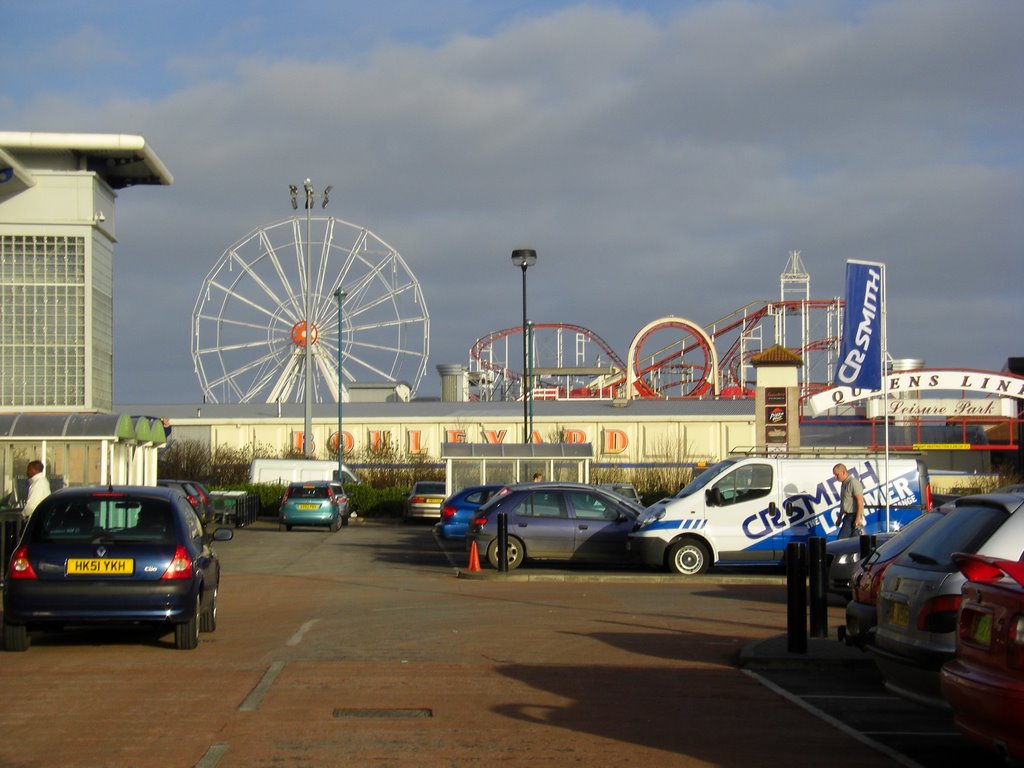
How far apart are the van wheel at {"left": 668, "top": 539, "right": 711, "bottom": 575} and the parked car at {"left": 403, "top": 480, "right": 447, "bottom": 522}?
69.2 feet

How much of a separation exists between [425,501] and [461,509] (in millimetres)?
12297

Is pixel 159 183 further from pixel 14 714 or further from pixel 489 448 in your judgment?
pixel 14 714

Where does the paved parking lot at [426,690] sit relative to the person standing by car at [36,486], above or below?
below

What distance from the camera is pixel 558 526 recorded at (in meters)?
22.9

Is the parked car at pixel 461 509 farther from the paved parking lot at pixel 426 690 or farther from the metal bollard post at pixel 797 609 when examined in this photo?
the metal bollard post at pixel 797 609

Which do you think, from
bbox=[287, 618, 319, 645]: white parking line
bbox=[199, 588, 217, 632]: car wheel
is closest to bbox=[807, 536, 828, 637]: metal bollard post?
bbox=[287, 618, 319, 645]: white parking line

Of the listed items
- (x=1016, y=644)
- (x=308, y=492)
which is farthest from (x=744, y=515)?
(x=308, y=492)

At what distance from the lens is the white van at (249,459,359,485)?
4828 centimetres

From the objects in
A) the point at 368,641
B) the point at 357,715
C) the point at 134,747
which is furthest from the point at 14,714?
the point at 368,641

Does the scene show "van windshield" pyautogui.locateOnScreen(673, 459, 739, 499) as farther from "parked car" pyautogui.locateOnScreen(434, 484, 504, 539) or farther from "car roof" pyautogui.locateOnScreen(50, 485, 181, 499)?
"car roof" pyautogui.locateOnScreen(50, 485, 181, 499)

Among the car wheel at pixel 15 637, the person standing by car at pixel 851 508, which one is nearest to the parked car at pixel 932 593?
the car wheel at pixel 15 637

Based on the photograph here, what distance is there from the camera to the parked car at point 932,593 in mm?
8266

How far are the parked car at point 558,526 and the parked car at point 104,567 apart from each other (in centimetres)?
1088

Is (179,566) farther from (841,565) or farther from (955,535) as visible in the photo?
(841,565)
